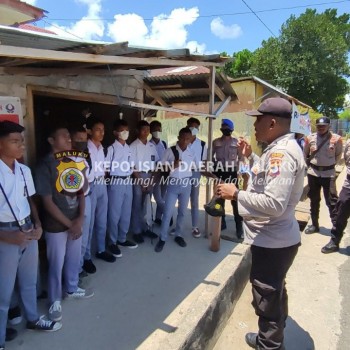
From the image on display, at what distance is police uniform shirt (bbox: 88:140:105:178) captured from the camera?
353 centimetres

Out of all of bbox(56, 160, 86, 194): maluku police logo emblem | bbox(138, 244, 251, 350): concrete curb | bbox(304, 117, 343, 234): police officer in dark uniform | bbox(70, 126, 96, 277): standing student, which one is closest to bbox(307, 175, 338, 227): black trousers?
bbox(304, 117, 343, 234): police officer in dark uniform

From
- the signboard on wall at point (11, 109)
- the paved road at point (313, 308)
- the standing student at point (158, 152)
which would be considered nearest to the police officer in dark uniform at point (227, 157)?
the standing student at point (158, 152)

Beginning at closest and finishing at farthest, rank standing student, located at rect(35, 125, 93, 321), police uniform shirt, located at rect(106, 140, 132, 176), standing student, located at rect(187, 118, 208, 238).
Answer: standing student, located at rect(35, 125, 93, 321), police uniform shirt, located at rect(106, 140, 132, 176), standing student, located at rect(187, 118, 208, 238)

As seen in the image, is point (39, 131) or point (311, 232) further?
point (311, 232)

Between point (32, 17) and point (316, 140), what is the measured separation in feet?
17.4

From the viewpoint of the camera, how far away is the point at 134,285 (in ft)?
11.3

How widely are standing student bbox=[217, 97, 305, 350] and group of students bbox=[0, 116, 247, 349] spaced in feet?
4.71

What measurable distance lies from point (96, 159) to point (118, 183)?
0.50 meters

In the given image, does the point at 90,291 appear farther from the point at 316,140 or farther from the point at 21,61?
the point at 316,140

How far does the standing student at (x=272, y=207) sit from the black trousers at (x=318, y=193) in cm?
338

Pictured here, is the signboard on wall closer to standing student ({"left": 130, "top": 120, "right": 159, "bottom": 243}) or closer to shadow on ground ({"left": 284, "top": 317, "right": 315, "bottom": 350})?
standing student ({"left": 130, "top": 120, "right": 159, "bottom": 243})

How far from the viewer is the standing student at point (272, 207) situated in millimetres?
2158

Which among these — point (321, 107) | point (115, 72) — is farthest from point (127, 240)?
point (321, 107)

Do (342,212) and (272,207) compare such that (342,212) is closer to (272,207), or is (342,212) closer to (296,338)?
(296,338)
